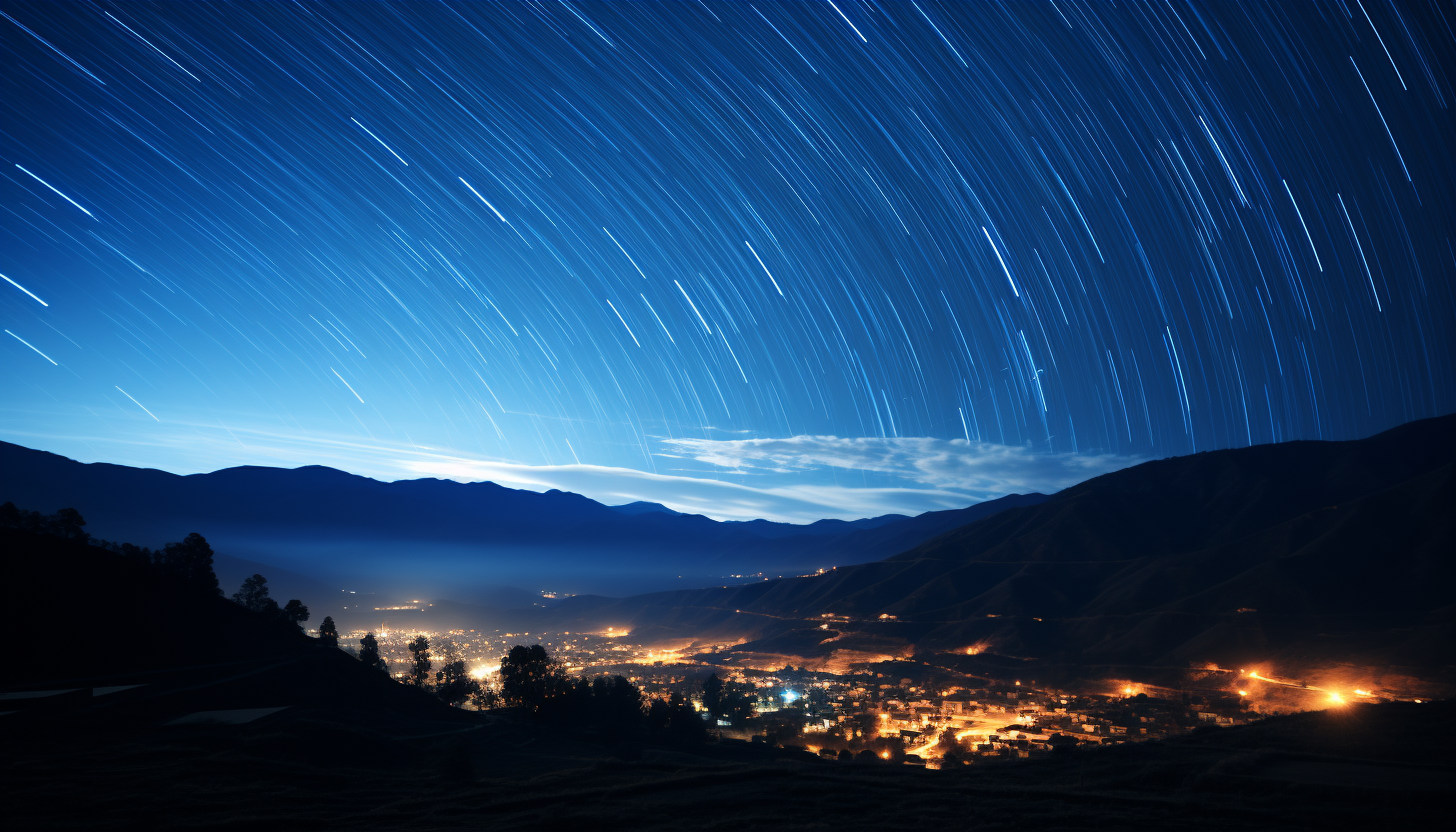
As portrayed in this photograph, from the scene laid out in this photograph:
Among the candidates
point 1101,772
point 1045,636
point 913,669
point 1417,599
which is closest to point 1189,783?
point 1101,772

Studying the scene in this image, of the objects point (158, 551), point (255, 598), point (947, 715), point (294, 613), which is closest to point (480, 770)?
point (158, 551)

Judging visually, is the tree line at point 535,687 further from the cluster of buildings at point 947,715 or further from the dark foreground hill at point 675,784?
the dark foreground hill at point 675,784

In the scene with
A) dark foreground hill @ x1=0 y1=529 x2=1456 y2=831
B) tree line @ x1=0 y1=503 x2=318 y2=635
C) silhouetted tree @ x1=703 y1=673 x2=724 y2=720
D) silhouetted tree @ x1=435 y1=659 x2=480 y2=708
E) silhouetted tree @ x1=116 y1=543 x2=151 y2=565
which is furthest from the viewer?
silhouetted tree @ x1=703 y1=673 x2=724 y2=720

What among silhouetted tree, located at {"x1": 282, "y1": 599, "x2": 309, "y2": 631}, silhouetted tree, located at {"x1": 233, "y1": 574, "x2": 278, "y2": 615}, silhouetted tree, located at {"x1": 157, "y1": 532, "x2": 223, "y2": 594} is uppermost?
silhouetted tree, located at {"x1": 157, "y1": 532, "x2": 223, "y2": 594}

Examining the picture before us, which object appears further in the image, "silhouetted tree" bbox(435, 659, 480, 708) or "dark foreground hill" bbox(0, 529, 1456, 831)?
"silhouetted tree" bbox(435, 659, 480, 708)

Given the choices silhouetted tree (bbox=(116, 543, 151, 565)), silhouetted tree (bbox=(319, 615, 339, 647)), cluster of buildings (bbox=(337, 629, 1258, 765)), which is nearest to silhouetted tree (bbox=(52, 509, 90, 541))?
silhouetted tree (bbox=(116, 543, 151, 565))

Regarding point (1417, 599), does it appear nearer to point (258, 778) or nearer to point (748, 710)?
point (748, 710)

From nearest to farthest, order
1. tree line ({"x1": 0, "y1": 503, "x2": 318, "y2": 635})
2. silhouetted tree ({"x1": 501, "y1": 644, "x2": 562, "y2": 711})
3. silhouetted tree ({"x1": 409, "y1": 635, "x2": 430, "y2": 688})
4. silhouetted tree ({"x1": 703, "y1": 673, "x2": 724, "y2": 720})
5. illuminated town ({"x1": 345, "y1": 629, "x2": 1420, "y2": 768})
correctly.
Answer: silhouetted tree ({"x1": 501, "y1": 644, "x2": 562, "y2": 711}) < illuminated town ({"x1": 345, "y1": 629, "x2": 1420, "y2": 768}) < tree line ({"x1": 0, "y1": 503, "x2": 318, "y2": 635}) < silhouetted tree ({"x1": 703, "y1": 673, "x2": 724, "y2": 720}) < silhouetted tree ({"x1": 409, "y1": 635, "x2": 430, "y2": 688})

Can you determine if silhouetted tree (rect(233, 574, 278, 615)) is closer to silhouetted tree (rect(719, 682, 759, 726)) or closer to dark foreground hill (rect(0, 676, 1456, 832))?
dark foreground hill (rect(0, 676, 1456, 832))
